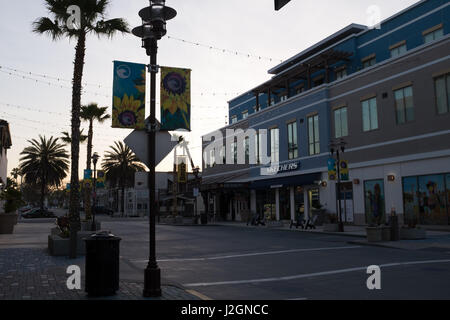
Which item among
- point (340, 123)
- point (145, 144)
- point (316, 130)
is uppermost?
point (340, 123)

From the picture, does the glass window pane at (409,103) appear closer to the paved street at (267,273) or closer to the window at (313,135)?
the window at (313,135)

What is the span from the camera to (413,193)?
87.7ft

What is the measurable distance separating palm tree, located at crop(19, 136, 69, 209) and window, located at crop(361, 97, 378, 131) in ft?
147

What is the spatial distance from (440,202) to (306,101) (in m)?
15.1

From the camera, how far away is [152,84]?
818cm

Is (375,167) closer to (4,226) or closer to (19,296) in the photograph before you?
(4,226)

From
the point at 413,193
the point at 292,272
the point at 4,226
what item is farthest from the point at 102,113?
the point at 292,272

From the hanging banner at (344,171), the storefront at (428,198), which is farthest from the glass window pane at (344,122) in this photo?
the storefront at (428,198)

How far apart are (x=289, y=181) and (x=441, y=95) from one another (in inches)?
596

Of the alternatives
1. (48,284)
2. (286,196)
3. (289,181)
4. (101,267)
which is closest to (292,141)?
(289,181)

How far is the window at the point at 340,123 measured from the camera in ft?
108

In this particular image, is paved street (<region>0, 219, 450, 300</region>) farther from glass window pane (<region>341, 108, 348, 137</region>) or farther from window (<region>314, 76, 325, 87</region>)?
window (<region>314, 76, 325, 87</region>)

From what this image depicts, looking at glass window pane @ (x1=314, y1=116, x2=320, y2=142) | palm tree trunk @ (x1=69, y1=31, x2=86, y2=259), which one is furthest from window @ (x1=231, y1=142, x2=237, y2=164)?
palm tree trunk @ (x1=69, y1=31, x2=86, y2=259)

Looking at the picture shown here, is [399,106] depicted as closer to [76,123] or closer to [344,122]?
[344,122]
